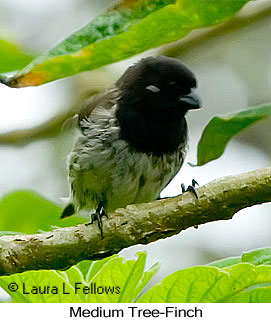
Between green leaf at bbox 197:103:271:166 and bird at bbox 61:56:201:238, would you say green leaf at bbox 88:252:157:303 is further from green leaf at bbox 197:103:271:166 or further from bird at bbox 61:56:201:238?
bird at bbox 61:56:201:238

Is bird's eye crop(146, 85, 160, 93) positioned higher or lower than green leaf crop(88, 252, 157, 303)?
higher

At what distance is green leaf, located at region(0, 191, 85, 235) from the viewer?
150 centimetres

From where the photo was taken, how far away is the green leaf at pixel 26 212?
1.50 metres

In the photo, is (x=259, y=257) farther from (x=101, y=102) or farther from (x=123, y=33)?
(x=101, y=102)

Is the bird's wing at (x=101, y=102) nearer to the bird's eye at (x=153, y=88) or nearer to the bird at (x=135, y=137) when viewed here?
the bird at (x=135, y=137)

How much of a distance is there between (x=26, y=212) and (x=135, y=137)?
37.8 inches

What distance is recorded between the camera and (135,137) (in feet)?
7.89

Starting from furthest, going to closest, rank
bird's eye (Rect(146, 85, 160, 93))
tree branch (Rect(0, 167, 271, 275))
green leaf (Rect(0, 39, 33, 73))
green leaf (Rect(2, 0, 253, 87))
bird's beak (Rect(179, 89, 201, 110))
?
1. bird's eye (Rect(146, 85, 160, 93))
2. bird's beak (Rect(179, 89, 201, 110))
3. tree branch (Rect(0, 167, 271, 275))
4. green leaf (Rect(0, 39, 33, 73))
5. green leaf (Rect(2, 0, 253, 87))

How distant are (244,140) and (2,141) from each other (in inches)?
67.4

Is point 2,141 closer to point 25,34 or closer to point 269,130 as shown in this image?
point 25,34

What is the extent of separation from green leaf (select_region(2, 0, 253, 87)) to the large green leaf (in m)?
0.36

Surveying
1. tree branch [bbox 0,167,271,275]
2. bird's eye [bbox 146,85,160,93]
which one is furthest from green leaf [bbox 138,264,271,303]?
bird's eye [bbox 146,85,160,93]

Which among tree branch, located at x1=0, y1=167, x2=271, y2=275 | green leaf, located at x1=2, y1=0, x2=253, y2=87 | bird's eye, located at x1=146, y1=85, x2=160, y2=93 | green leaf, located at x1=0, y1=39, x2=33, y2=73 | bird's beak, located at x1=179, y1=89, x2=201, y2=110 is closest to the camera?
green leaf, located at x1=2, y1=0, x2=253, y2=87

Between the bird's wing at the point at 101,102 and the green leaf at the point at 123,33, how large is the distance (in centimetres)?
136
